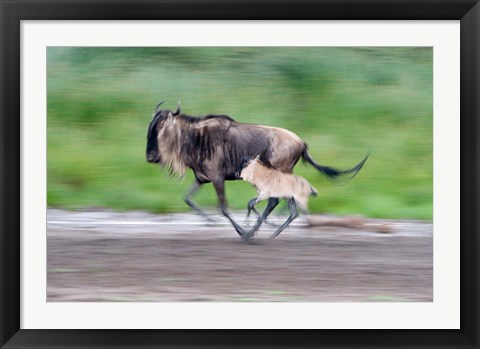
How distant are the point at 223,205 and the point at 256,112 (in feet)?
1.94

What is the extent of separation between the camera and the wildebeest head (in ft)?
18.4

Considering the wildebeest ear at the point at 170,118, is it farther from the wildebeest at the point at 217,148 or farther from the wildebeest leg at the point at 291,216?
the wildebeest leg at the point at 291,216

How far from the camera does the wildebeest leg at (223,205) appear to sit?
18.1 feet

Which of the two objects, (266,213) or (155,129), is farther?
(155,129)

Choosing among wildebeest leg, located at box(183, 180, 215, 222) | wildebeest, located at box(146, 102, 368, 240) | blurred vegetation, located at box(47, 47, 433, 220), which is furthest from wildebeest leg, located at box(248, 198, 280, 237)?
wildebeest leg, located at box(183, 180, 215, 222)

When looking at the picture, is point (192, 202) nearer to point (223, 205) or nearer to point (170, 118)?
point (223, 205)

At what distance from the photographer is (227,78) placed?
18.2 feet

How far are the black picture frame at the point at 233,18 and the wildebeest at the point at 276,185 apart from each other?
77cm

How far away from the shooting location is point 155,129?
5.65m

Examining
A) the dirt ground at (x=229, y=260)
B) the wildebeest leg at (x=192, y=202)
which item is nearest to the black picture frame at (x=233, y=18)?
the dirt ground at (x=229, y=260)

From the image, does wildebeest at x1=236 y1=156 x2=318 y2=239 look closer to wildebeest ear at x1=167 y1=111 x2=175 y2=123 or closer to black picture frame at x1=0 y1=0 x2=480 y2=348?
wildebeest ear at x1=167 y1=111 x2=175 y2=123

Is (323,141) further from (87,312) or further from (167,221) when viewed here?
(87,312)

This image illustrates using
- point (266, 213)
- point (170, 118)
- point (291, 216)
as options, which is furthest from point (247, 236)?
point (170, 118)

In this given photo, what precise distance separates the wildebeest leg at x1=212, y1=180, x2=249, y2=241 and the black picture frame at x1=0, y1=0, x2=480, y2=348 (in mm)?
601
